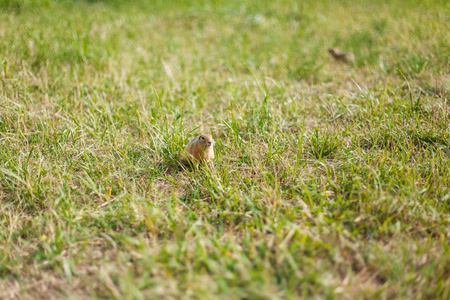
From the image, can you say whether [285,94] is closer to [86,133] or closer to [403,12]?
[86,133]

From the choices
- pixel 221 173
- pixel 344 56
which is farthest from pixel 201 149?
pixel 344 56

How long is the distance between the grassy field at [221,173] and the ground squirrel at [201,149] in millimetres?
112

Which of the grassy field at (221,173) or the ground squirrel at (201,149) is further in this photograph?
the ground squirrel at (201,149)

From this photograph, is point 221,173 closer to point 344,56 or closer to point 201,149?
point 201,149

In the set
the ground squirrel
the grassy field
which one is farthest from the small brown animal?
the ground squirrel

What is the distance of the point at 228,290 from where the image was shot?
1690 mm

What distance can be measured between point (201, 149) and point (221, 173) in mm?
249

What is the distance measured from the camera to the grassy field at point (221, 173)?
1856 mm

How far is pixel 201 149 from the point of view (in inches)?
103

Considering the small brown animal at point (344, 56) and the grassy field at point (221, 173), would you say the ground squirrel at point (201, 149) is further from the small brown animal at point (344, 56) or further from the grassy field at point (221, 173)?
the small brown animal at point (344, 56)

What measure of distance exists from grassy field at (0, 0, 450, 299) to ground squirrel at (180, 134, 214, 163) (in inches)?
4.4

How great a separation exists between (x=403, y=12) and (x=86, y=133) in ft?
19.7

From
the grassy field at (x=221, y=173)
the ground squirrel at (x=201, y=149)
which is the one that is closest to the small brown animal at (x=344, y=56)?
the grassy field at (x=221, y=173)

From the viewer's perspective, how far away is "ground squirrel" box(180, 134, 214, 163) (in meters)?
2.60
